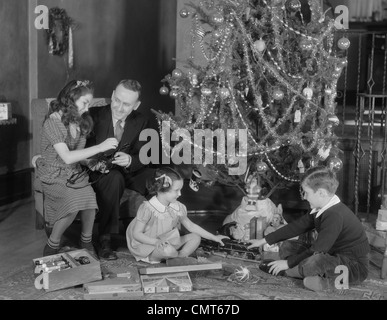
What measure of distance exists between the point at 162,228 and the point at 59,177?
655 millimetres

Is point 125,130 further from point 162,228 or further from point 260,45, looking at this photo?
point 260,45

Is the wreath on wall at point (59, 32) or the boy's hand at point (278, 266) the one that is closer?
the boy's hand at point (278, 266)

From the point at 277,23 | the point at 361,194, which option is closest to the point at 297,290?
the point at 277,23

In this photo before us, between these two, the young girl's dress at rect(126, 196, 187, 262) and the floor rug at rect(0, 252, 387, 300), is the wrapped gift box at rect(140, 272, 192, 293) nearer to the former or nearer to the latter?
the floor rug at rect(0, 252, 387, 300)

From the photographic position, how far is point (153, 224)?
3.70 metres

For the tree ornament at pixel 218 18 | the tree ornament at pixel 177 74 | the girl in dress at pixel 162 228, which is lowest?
the girl in dress at pixel 162 228

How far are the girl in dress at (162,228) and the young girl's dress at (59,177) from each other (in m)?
0.32

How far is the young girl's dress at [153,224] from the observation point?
12.0 ft

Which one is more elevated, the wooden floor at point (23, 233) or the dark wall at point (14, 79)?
the dark wall at point (14, 79)

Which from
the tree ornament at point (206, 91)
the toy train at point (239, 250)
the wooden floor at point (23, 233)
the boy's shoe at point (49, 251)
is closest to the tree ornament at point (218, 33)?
the tree ornament at point (206, 91)

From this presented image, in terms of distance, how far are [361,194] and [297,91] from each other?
143 centimetres

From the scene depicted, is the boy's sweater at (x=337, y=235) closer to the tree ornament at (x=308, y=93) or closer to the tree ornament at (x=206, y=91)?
the tree ornament at (x=308, y=93)

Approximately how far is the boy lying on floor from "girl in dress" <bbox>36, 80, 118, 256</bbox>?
1121mm

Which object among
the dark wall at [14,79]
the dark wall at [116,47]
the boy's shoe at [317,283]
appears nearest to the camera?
the boy's shoe at [317,283]
